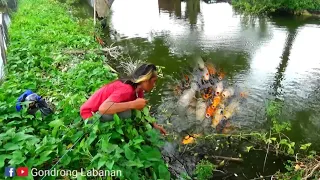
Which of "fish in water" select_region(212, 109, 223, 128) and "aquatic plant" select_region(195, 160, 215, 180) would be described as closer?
"aquatic plant" select_region(195, 160, 215, 180)

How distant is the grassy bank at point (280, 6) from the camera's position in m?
17.3

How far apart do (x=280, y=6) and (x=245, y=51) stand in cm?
842

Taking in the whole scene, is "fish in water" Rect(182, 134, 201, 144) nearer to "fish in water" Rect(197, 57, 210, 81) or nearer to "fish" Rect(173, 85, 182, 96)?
"fish" Rect(173, 85, 182, 96)

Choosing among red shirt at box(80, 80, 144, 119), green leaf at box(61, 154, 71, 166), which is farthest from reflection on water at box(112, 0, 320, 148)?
green leaf at box(61, 154, 71, 166)

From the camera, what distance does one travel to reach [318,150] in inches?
229

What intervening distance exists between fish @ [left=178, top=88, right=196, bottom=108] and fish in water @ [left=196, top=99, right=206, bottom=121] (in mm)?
376

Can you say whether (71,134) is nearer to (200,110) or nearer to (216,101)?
(200,110)

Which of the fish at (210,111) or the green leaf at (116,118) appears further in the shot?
the fish at (210,111)

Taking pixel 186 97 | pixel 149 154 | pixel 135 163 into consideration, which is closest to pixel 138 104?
pixel 149 154

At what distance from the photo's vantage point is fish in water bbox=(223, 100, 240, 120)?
662cm

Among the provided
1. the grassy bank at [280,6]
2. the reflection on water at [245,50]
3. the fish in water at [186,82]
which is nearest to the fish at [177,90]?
the fish in water at [186,82]

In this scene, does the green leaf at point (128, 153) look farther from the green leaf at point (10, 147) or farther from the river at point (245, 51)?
the river at point (245, 51)

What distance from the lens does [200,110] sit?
6750mm

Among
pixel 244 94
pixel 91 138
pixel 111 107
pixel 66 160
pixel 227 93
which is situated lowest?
pixel 244 94
